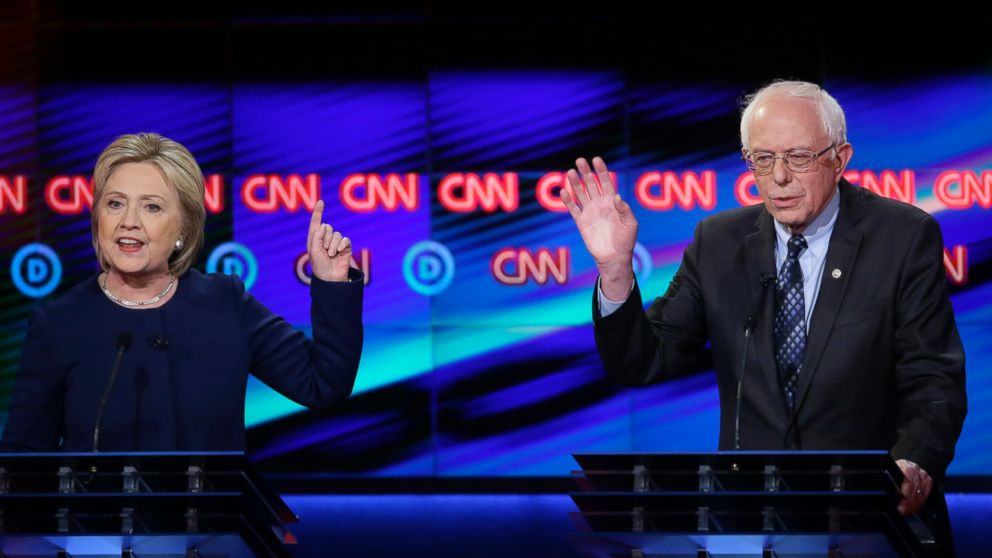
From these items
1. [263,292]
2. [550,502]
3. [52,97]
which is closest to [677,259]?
[550,502]

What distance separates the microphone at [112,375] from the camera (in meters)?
2.34

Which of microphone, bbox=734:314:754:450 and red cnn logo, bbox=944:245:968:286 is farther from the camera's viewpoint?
red cnn logo, bbox=944:245:968:286

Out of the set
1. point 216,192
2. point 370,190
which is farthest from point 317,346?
point 216,192

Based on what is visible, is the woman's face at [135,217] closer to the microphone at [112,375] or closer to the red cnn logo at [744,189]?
the microphone at [112,375]

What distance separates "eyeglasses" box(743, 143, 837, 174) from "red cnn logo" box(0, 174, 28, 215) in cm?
563

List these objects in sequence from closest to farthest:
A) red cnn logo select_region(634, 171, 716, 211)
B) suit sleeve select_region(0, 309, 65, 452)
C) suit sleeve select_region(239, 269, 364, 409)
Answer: suit sleeve select_region(0, 309, 65, 452) → suit sleeve select_region(239, 269, 364, 409) → red cnn logo select_region(634, 171, 716, 211)

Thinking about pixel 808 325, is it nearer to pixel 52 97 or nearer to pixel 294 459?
pixel 294 459

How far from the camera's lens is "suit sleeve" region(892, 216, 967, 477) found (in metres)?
2.31

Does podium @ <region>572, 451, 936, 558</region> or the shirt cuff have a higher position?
the shirt cuff

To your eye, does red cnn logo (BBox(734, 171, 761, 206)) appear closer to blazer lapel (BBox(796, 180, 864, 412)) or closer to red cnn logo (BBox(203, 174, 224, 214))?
red cnn logo (BBox(203, 174, 224, 214))

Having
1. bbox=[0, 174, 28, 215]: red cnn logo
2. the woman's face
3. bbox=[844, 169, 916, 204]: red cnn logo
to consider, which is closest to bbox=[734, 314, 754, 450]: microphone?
the woman's face

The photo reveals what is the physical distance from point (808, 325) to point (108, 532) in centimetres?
136

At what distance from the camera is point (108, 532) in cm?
177

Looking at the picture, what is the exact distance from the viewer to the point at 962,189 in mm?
7145
